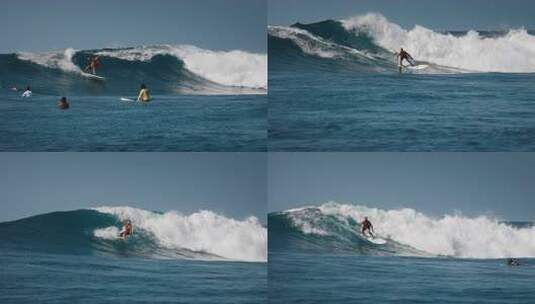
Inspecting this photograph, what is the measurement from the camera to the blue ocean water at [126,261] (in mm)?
8859

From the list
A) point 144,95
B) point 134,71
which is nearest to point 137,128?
point 144,95

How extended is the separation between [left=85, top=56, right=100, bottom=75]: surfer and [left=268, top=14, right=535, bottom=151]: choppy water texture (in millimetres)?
1880

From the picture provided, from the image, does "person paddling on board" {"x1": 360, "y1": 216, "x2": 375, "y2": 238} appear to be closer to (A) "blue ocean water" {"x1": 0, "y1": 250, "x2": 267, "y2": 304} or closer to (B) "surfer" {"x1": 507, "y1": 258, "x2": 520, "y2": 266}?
(A) "blue ocean water" {"x1": 0, "y1": 250, "x2": 267, "y2": 304}

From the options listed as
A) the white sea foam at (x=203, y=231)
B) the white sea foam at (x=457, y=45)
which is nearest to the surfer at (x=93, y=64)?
the white sea foam at (x=203, y=231)

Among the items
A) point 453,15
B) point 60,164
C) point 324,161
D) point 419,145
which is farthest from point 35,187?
point 453,15

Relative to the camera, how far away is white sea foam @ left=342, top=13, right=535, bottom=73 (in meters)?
9.09

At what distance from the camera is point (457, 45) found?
941cm

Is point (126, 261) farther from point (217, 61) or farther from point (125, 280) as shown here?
point (217, 61)

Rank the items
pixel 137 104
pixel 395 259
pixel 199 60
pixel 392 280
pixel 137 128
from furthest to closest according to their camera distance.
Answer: pixel 199 60, pixel 137 104, pixel 395 259, pixel 137 128, pixel 392 280

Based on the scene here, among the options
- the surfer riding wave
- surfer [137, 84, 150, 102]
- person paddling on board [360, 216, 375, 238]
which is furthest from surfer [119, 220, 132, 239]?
person paddling on board [360, 216, 375, 238]

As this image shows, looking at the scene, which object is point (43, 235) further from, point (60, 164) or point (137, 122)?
point (137, 122)

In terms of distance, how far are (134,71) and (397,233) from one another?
3.30 m

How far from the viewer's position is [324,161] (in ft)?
29.5

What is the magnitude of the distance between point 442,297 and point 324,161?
1.79 metres
